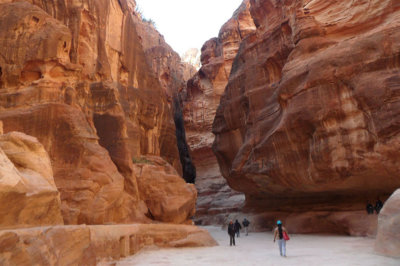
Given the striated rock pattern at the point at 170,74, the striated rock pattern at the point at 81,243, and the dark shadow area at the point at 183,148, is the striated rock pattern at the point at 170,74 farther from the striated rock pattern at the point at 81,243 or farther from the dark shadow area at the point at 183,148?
the striated rock pattern at the point at 81,243

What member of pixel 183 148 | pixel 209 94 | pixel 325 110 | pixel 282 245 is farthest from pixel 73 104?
pixel 183 148

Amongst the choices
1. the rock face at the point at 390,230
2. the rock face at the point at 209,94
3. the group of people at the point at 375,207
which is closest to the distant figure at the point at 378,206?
the group of people at the point at 375,207

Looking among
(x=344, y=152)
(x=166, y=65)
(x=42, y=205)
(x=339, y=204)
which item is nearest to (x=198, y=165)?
(x=166, y=65)

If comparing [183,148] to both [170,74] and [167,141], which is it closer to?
[170,74]

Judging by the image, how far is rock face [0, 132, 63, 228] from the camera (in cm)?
614

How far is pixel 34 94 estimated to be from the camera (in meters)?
13.7

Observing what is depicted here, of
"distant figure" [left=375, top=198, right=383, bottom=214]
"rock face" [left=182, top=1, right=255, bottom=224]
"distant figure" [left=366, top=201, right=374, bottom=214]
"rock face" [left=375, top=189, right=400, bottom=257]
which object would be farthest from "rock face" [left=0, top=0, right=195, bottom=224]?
"rock face" [left=182, top=1, right=255, bottom=224]

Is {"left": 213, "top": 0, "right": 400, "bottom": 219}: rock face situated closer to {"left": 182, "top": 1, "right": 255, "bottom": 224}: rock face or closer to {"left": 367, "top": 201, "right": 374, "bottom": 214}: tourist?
{"left": 367, "top": 201, "right": 374, "bottom": 214}: tourist

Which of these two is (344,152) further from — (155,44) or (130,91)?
(155,44)

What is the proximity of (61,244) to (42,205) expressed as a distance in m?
1.42

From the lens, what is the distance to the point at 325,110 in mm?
16094

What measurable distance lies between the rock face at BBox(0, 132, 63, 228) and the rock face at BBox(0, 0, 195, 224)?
2453 mm

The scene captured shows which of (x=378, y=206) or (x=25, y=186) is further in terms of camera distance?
(x=378, y=206)

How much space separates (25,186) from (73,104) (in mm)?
A: 8073
